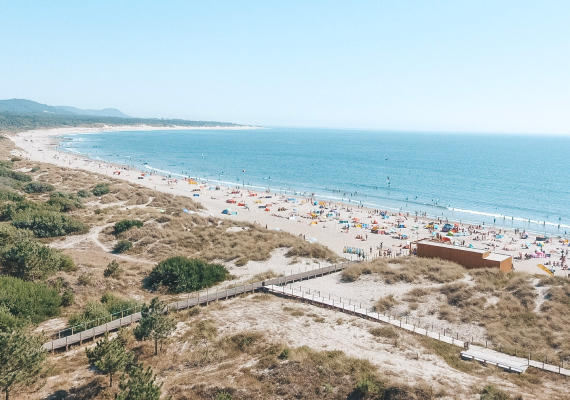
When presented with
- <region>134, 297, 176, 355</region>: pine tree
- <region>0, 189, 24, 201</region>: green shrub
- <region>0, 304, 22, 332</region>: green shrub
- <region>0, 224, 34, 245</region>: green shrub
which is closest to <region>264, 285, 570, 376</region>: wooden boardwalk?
<region>134, 297, 176, 355</region>: pine tree

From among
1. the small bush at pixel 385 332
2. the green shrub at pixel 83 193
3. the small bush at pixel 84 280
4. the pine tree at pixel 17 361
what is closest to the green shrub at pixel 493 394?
the small bush at pixel 385 332

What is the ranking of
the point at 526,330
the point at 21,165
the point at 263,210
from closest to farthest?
1. the point at 526,330
2. the point at 263,210
3. the point at 21,165

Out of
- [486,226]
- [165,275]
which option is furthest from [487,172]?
[165,275]

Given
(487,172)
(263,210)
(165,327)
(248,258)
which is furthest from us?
(487,172)

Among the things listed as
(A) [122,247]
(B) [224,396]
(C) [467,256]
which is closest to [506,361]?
(B) [224,396]

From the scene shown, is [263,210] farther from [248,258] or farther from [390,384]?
[390,384]

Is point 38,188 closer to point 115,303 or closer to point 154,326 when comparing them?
point 115,303
